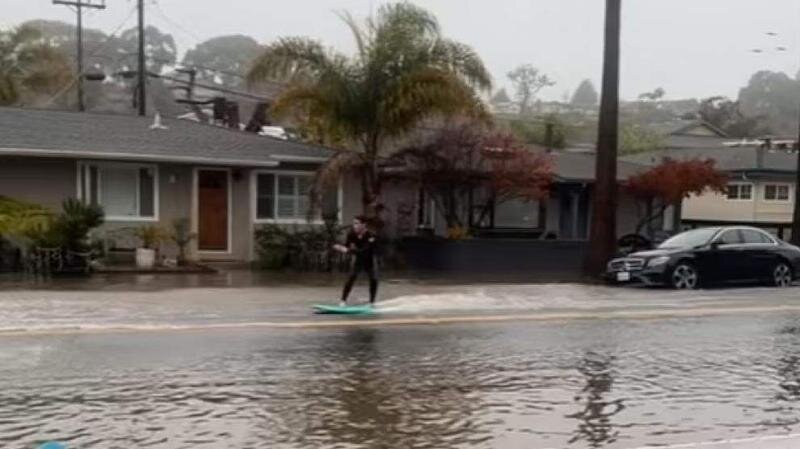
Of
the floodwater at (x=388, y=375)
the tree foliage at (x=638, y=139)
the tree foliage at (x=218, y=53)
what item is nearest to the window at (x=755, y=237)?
the floodwater at (x=388, y=375)

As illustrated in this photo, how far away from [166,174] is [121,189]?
1.17 meters

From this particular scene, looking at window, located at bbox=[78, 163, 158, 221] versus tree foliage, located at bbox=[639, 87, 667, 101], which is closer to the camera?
window, located at bbox=[78, 163, 158, 221]

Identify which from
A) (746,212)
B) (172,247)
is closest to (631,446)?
(172,247)

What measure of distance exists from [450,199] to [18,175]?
11216mm

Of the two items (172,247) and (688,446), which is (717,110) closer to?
(172,247)

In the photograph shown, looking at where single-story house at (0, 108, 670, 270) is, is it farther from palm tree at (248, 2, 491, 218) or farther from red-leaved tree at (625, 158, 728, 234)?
red-leaved tree at (625, 158, 728, 234)

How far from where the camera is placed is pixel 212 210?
1042 inches

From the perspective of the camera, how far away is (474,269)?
89.7ft

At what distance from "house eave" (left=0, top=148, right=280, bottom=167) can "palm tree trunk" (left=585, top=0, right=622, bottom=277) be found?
27.1 feet

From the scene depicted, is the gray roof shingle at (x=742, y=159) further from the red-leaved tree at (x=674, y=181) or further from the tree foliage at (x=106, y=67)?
the tree foliage at (x=106, y=67)

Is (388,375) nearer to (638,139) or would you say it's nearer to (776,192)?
(776,192)

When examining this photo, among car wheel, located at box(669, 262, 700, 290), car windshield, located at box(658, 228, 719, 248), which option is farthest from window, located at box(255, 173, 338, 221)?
car wheel, located at box(669, 262, 700, 290)

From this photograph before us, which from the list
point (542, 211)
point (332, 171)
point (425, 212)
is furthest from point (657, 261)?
point (542, 211)

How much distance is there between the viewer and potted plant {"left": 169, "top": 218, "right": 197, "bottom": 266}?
2388 centimetres
